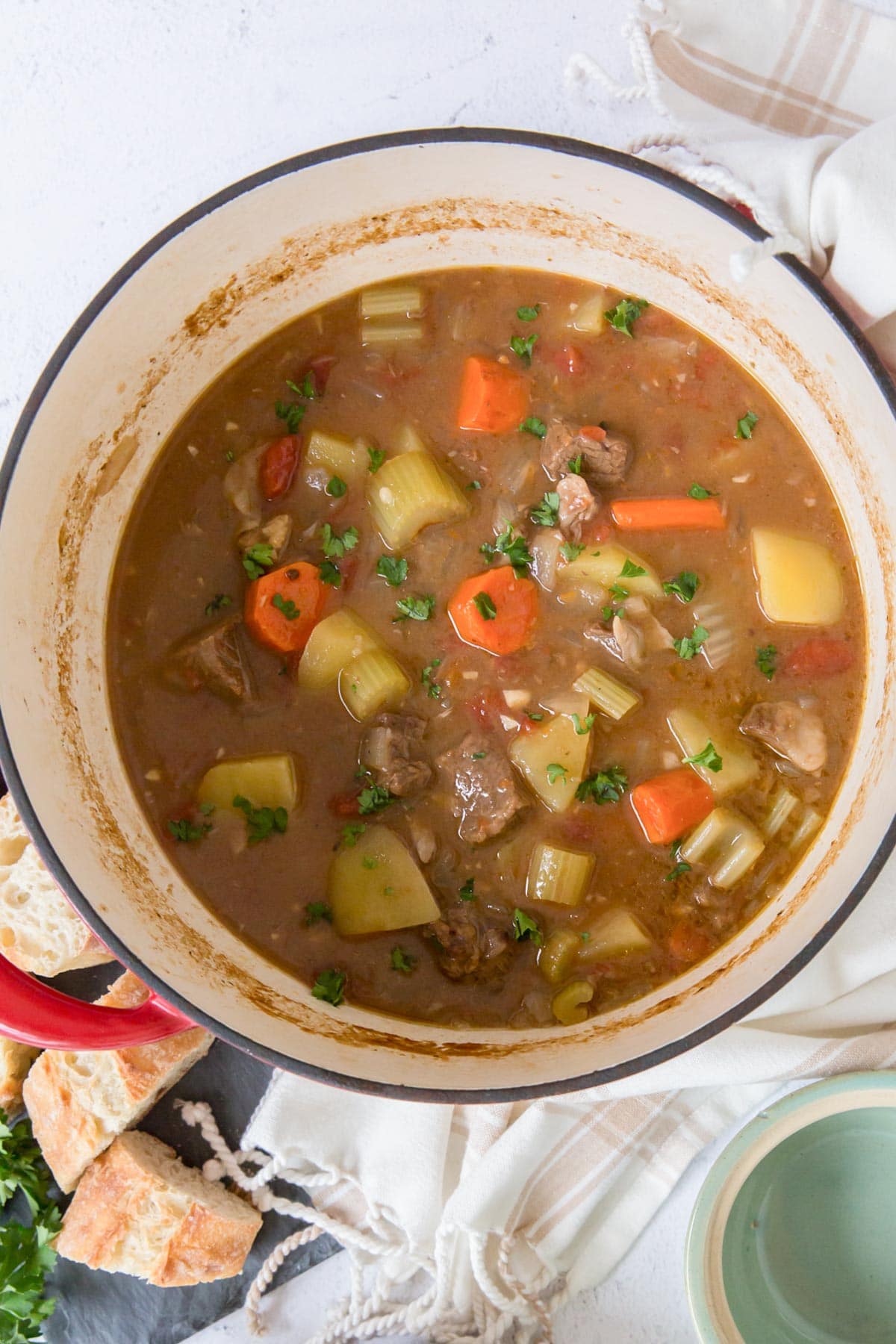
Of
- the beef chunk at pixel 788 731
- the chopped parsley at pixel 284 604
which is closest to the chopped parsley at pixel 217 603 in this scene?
the chopped parsley at pixel 284 604

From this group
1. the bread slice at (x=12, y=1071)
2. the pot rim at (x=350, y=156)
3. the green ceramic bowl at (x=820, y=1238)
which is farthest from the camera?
the bread slice at (x=12, y=1071)

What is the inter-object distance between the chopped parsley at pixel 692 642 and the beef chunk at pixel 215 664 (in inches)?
48.9

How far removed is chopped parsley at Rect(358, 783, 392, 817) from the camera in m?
3.17

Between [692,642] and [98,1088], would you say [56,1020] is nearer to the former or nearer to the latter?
[98,1088]

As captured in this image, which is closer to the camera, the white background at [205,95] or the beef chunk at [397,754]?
the beef chunk at [397,754]

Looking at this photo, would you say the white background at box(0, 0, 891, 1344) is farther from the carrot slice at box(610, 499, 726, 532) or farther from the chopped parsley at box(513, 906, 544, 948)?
the chopped parsley at box(513, 906, 544, 948)

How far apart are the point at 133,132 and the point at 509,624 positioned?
6.35ft

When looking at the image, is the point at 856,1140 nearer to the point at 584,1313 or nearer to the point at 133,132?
the point at 584,1313

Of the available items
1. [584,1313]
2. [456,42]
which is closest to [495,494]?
[456,42]

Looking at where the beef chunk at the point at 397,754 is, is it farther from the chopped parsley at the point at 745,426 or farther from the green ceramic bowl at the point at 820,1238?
the green ceramic bowl at the point at 820,1238

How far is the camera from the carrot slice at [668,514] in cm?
323

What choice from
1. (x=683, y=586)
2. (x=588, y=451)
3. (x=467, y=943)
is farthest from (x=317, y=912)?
(x=588, y=451)

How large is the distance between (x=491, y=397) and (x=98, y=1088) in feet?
8.09

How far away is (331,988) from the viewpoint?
3.18 meters
